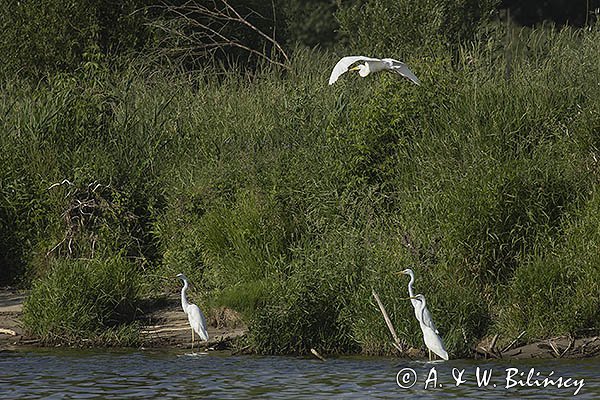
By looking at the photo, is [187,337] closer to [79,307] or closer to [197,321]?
[197,321]

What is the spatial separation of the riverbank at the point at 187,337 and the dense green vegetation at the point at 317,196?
0.15 m

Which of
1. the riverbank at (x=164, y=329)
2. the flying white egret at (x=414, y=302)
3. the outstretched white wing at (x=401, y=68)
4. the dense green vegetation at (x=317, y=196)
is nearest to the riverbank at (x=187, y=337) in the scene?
the riverbank at (x=164, y=329)

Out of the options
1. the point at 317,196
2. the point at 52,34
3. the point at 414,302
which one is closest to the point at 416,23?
the point at 52,34

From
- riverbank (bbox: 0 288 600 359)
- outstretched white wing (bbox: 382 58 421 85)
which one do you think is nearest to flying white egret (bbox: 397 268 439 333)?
riverbank (bbox: 0 288 600 359)

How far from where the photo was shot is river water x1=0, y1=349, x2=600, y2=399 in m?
9.29

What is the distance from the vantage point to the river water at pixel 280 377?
929cm

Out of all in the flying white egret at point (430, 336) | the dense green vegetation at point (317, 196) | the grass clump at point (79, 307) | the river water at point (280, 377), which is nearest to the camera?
the river water at point (280, 377)

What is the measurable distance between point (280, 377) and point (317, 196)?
322 cm

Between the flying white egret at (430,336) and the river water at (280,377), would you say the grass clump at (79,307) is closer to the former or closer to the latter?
the river water at (280,377)

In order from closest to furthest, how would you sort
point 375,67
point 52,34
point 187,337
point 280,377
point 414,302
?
point 280,377 < point 414,302 < point 187,337 < point 375,67 < point 52,34

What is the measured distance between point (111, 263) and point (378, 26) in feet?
27.1

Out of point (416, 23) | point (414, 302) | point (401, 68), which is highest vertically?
point (416, 23)

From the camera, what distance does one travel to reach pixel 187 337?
11820 millimetres

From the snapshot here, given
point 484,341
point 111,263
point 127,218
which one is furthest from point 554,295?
point 127,218
